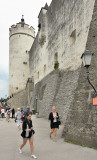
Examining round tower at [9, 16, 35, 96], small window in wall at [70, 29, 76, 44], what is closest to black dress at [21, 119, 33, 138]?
small window in wall at [70, 29, 76, 44]

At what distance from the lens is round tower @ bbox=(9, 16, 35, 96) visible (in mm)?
28516

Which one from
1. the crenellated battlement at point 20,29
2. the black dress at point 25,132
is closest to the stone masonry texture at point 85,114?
the black dress at point 25,132

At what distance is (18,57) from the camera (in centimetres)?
2878

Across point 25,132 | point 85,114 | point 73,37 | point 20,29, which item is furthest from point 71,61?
point 20,29

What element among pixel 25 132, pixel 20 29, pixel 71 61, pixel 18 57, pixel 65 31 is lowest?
pixel 25 132

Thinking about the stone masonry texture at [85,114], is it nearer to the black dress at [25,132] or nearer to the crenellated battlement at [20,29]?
the black dress at [25,132]

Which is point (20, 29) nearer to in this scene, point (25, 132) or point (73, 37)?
point (73, 37)

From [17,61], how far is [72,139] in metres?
25.5

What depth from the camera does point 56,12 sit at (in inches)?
563

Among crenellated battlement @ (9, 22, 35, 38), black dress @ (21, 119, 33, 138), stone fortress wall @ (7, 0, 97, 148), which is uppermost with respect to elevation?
crenellated battlement @ (9, 22, 35, 38)

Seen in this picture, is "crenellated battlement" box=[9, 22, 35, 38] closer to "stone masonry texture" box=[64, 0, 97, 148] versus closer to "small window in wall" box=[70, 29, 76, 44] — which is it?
"small window in wall" box=[70, 29, 76, 44]

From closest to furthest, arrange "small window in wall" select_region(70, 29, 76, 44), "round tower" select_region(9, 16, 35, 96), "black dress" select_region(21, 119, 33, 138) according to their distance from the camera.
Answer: "black dress" select_region(21, 119, 33, 138)
"small window in wall" select_region(70, 29, 76, 44)
"round tower" select_region(9, 16, 35, 96)

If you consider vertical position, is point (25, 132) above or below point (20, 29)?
below

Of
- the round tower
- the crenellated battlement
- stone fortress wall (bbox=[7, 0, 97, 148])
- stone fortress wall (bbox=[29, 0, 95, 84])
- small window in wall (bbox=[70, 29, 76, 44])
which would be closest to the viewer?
stone fortress wall (bbox=[7, 0, 97, 148])
